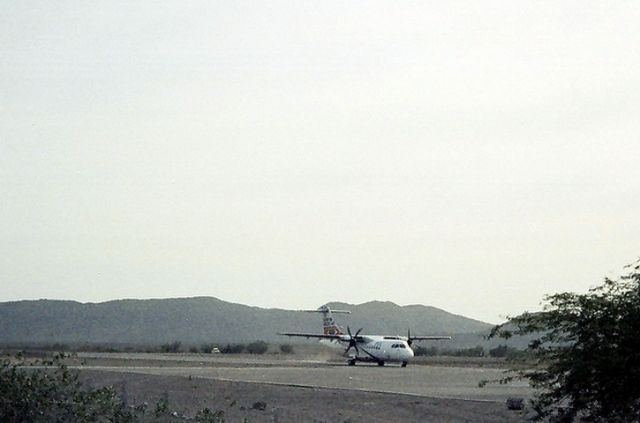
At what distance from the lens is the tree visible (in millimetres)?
18016

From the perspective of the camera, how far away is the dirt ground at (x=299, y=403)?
3325cm

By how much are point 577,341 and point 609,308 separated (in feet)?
2.99

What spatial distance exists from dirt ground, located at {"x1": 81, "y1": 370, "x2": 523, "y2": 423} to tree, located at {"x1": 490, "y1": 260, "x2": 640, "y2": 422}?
1101cm

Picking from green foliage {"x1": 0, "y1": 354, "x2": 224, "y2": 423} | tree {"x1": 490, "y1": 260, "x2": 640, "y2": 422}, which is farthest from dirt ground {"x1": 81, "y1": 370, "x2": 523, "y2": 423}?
→ tree {"x1": 490, "y1": 260, "x2": 640, "y2": 422}

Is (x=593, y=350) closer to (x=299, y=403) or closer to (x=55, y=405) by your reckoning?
(x=55, y=405)

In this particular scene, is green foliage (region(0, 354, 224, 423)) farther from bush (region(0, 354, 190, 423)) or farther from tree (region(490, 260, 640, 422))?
tree (region(490, 260, 640, 422))

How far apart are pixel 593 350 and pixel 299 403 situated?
21.3 m

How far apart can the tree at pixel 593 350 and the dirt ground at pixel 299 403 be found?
11011 millimetres

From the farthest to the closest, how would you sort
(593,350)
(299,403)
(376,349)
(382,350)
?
(376,349), (382,350), (299,403), (593,350)


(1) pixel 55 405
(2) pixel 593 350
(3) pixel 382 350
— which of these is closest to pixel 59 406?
(1) pixel 55 405

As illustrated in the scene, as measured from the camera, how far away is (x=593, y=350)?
18.4 metres

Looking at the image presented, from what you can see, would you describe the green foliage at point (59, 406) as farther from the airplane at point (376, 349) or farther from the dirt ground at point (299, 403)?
the airplane at point (376, 349)

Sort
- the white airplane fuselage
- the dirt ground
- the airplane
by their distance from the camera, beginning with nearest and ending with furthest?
the dirt ground, the white airplane fuselage, the airplane

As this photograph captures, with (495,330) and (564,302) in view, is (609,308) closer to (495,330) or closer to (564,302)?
(564,302)
